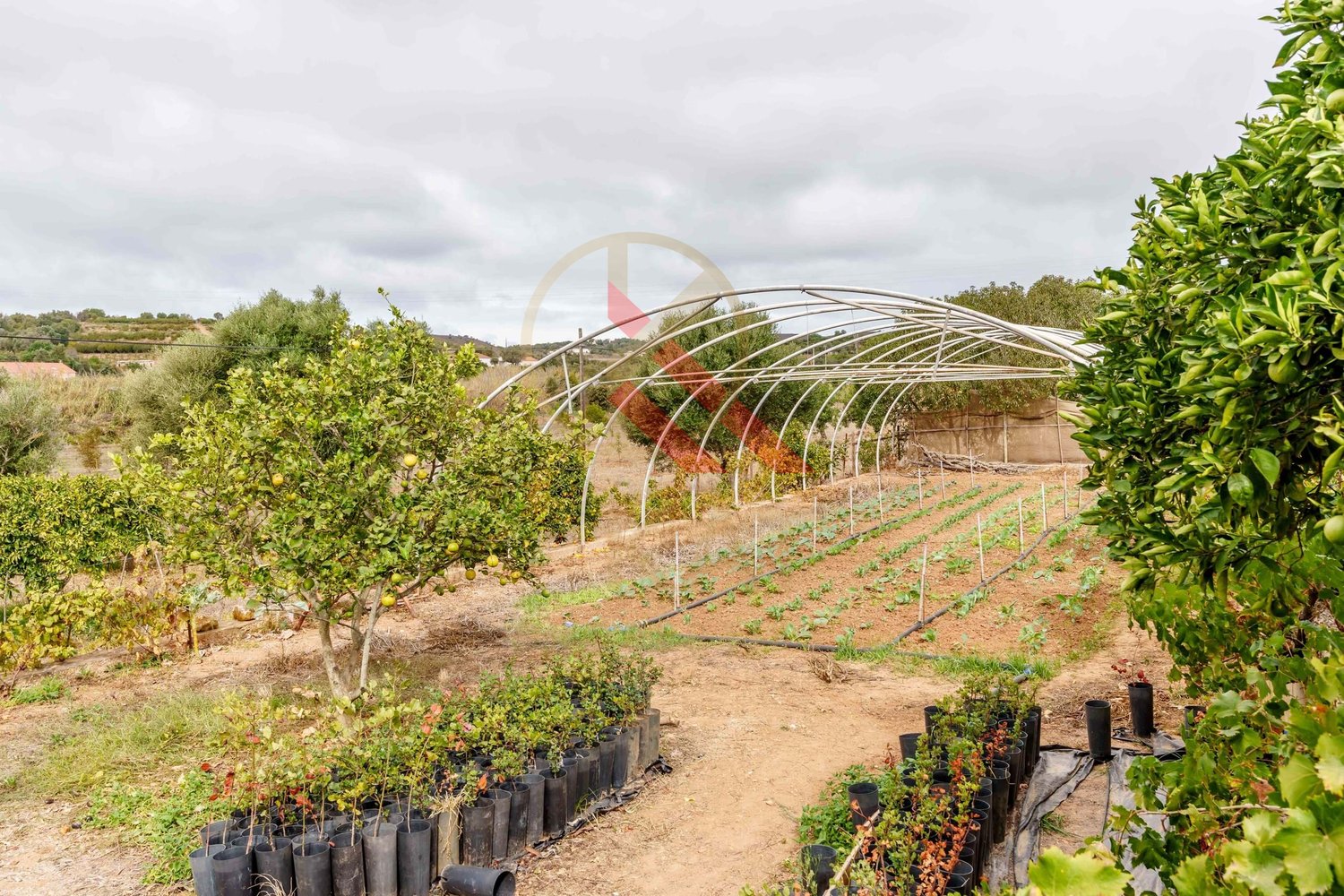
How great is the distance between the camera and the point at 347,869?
3990 millimetres

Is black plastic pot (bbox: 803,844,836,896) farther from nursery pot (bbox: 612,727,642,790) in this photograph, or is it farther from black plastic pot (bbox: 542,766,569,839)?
nursery pot (bbox: 612,727,642,790)

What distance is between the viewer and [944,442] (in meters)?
26.6

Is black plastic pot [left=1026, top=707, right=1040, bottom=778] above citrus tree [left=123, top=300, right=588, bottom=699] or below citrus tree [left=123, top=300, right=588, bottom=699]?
below

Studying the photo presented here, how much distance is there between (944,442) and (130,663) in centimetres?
2328

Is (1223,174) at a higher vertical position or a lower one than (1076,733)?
higher

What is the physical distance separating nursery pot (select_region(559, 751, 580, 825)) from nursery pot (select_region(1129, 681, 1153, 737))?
399cm

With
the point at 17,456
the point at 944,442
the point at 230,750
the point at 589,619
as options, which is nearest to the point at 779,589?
the point at 589,619

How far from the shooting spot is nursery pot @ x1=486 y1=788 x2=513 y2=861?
4.43 meters

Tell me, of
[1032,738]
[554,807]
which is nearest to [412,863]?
[554,807]

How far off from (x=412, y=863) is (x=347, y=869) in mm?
305

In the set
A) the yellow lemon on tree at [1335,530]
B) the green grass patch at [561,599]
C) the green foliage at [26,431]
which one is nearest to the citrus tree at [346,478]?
the green grass patch at [561,599]

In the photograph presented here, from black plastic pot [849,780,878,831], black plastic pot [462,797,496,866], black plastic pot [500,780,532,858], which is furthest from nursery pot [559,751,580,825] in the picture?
black plastic pot [849,780,878,831]

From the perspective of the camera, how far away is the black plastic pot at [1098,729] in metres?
5.52

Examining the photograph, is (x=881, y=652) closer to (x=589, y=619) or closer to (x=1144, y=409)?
(x=589, y=619)
